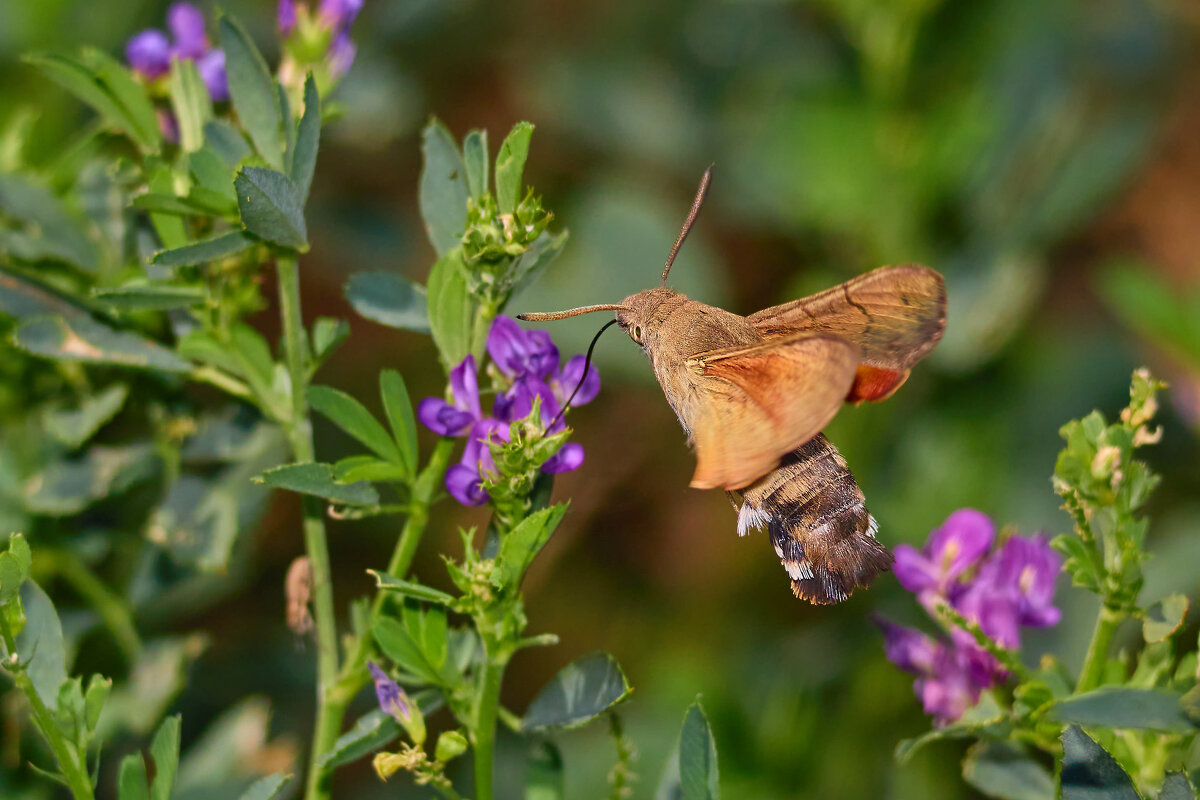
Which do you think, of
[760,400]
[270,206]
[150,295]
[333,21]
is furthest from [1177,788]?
[333,21]

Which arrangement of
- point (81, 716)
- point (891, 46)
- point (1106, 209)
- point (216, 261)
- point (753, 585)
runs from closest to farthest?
point (81, 716) < point (216, 261) < point (891, 46) < point (753, 585) < point (1106, 209)

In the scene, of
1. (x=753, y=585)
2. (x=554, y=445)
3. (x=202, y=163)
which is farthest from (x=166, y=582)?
(x=753, y=585)

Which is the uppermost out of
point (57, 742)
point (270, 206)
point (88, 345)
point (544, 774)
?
point (270, 206)

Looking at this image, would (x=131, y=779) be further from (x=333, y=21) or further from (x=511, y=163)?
(x=333, y=21)

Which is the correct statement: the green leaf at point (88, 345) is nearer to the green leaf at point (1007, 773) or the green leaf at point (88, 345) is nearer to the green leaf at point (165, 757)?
the green leaf at point (165, 757)

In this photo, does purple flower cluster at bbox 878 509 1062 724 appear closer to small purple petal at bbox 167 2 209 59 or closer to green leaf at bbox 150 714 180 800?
green leaf at bbox 150 714 180 800

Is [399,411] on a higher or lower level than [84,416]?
higher

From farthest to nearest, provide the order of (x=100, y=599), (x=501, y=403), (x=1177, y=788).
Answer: (x=100, y=599), (x=501, y=403), (x=1177, y=788)

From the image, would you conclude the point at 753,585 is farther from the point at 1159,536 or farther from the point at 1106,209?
the point at 1106,209
